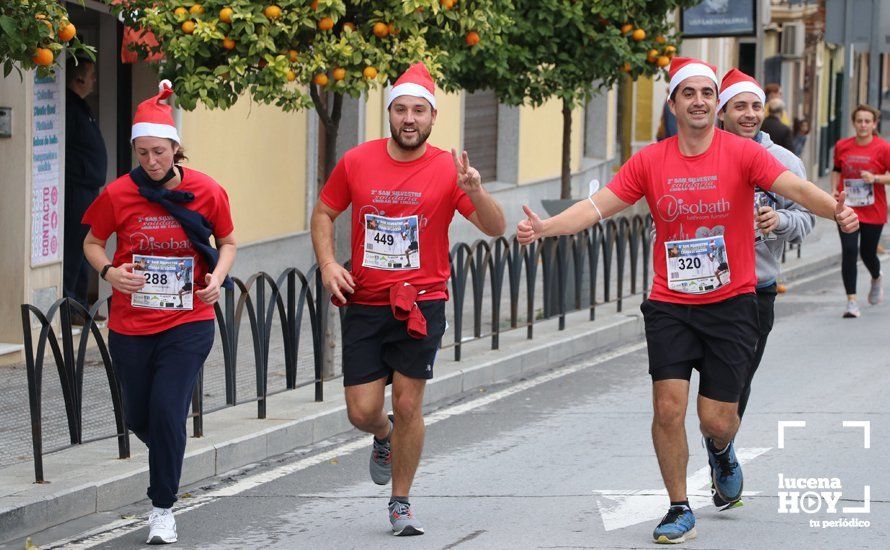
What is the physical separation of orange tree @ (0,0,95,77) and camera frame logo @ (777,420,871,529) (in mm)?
3657

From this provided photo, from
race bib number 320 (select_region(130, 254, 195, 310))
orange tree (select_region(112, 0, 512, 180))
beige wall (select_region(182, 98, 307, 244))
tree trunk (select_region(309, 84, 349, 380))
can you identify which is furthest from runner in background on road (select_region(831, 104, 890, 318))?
race bib number 320 (select_region(130, 254, 195, 310))

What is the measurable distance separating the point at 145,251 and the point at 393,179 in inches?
42.2

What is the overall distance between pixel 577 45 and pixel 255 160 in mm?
3285

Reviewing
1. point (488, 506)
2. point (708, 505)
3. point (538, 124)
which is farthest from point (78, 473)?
point (538, 124)

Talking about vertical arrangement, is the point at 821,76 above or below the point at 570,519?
above

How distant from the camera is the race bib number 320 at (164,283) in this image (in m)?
6.86

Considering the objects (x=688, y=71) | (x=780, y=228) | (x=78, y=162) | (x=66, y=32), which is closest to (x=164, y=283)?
(x=66, y=32)

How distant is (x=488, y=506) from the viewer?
7.50 metres

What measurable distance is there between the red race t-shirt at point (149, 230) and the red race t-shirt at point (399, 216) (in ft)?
1.98

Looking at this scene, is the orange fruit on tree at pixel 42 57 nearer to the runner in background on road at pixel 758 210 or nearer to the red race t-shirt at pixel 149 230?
the red race t-shirt at pixel 149 230

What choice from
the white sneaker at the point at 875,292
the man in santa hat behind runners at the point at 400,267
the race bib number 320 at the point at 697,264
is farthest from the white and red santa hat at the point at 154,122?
the white sneaker at the point at 875,292

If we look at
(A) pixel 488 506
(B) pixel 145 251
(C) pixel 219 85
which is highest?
(C) pixel 219 85

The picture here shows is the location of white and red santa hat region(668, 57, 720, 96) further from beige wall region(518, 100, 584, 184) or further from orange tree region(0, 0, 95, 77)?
beige wall region(518, 100, 584, 184)

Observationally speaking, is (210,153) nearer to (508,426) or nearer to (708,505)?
(508,426)
